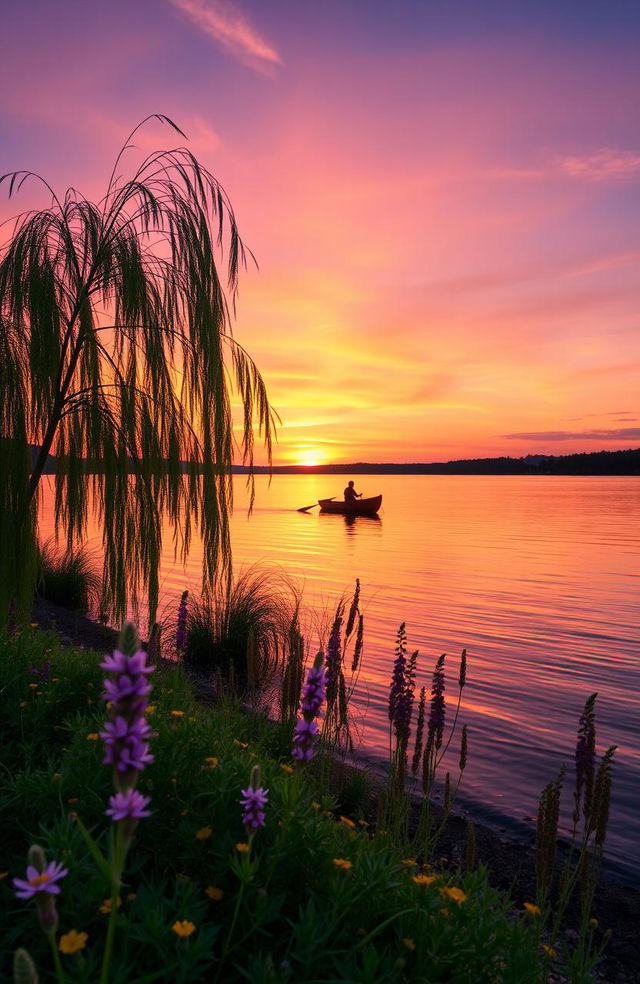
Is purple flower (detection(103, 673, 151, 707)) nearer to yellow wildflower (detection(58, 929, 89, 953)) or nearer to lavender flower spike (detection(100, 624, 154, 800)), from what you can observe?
lavender flower spike (detection(100, 624, 154, 800))

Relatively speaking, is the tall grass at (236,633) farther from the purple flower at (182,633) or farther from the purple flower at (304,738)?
the purple flower at (304,738)

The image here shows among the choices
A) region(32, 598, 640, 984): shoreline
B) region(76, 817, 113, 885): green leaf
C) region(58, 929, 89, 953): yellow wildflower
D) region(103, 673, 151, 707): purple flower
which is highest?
region(103, 673, 151, 707): purple flower

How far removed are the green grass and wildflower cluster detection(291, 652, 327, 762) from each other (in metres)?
0.44

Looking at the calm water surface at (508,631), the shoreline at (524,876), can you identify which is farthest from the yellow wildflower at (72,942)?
the calm water surface at (508,631)

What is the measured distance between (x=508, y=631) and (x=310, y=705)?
45.2 ft

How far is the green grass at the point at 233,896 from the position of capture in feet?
7.10

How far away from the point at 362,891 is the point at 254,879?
44 centimetres

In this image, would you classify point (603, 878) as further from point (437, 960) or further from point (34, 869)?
point (34, 869)

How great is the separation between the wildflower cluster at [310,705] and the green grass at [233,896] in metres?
0.44

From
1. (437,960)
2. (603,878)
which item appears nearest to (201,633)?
(603,878)

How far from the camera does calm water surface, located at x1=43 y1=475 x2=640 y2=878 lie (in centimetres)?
779

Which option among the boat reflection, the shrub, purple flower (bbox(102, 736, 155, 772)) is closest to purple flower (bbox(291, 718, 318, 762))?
purple flower (bbox(102, 736, 155, 772))

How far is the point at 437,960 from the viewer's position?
2340mm

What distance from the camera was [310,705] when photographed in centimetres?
223
